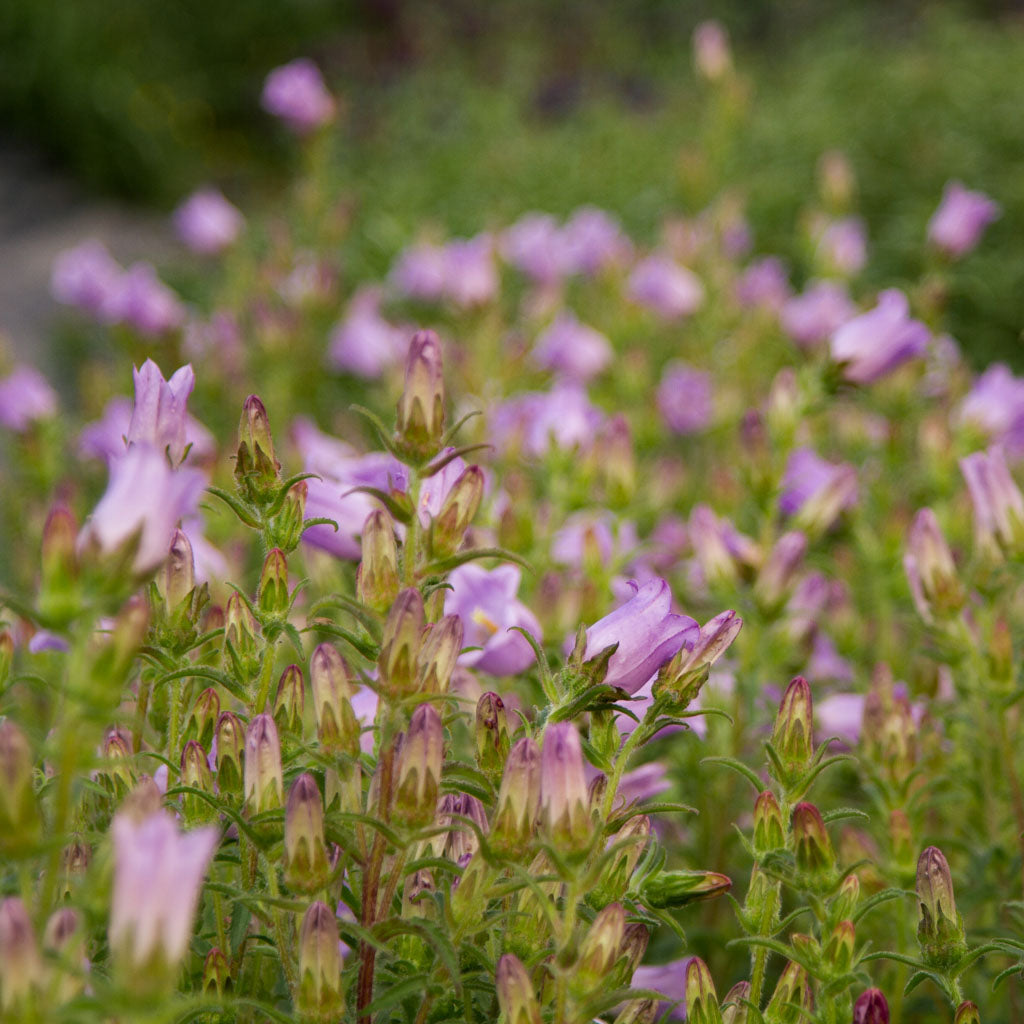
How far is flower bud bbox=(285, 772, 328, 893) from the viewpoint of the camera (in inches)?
37.1

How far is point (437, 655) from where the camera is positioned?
105cm

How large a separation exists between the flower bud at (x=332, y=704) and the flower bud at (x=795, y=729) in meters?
0.41

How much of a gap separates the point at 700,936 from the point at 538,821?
72cm

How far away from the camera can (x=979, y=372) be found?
15.6ft

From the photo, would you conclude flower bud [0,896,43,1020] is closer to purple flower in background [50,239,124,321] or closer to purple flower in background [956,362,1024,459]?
purple flower in background [956,362,1024,459]

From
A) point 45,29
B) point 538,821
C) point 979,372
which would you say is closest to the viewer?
point 538,821

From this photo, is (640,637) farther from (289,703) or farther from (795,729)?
(289,703)

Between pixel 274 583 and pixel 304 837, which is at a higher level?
pixel 274 583

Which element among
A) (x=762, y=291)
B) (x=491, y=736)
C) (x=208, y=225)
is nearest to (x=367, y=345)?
→ (x=208, y=225)

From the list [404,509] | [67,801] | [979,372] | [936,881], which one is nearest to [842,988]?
[936,881]

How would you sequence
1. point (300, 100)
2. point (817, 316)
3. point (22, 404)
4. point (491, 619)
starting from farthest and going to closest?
point (300, 100) → point (817, 316) → point (22, 404) → point (491, 619)

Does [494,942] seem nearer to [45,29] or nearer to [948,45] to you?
[948,45]

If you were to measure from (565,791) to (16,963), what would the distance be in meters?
0.41

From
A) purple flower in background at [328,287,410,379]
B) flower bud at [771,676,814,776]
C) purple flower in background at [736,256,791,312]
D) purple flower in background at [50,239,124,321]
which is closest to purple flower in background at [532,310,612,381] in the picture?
purple flower in background at [328,287,410,379]
